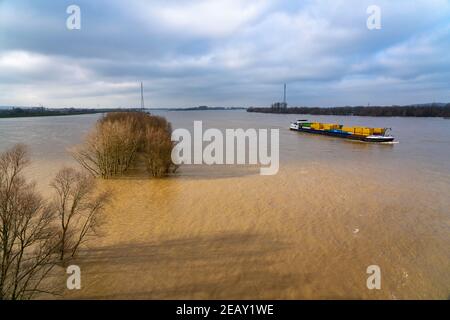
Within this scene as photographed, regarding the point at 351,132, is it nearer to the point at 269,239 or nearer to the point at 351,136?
the point at 351,136

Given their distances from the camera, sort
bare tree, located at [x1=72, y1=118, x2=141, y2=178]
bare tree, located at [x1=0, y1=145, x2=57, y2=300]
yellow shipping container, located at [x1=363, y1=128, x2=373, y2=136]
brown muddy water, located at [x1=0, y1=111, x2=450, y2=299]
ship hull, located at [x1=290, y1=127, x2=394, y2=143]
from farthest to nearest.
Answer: yellow shipping container, located at [x1=363, y1=128, x2=373, y2=136] → ship hull, located at [x1=290, y1=127, x2=394, y2=143] → bare tree, located at [x1=72, y1=118, x2=141, y2=178] → brown muddy water, located at [x1=0, y1=111, x2=450, y2=299] → bare tree, located at [x1=0, y1=145, x2=57, y2=300]

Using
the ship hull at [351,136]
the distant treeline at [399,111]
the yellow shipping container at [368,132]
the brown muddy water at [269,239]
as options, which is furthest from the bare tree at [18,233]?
the distant treeline at [399,111]

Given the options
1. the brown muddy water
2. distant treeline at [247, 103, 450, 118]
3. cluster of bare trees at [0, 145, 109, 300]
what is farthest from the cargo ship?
distant treeline at [247, 103, 450, 118]

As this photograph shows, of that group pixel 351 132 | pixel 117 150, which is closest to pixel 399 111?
pixel 351 132

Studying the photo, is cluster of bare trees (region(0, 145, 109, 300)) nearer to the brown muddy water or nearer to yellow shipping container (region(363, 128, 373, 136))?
the brown muddy water

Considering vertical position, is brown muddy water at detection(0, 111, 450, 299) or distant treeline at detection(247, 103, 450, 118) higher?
distant treeline at detection(247, 103, 450, 118)

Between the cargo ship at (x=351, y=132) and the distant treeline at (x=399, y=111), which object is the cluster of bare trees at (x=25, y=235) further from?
the distant treeline at (x=399, y=111)
